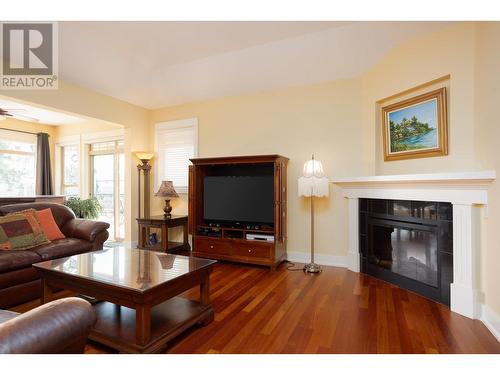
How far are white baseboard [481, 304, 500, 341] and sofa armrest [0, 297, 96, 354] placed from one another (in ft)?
8.49

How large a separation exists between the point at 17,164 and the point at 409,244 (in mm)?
7410

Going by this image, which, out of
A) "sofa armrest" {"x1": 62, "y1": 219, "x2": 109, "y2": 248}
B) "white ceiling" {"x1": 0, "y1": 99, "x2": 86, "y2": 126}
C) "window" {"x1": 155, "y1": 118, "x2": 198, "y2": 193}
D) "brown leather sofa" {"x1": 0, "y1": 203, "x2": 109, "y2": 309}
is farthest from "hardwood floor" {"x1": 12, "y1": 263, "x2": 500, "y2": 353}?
"white ceiling" {"x1": 0, "y1": 99, "x2": 86, "y2": 126}

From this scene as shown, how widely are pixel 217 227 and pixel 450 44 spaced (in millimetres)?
3358

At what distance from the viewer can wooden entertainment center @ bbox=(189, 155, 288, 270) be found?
344 cm

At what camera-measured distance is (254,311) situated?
89.1 inches

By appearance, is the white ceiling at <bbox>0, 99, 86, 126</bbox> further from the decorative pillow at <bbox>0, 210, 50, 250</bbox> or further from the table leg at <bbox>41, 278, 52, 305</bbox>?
the table leg at <bbox>41, 278, 52, 305</bbox>

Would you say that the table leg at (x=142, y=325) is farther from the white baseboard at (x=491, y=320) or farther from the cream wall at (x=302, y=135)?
the cream wall at (x=302, y=135)

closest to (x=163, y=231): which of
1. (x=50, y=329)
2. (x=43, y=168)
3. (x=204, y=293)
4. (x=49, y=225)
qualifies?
(x=49, y=225)

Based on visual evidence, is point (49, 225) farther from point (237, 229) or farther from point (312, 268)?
point (312, 268)

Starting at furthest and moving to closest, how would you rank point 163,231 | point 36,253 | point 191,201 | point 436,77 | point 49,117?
point 49,117 < point 163,231 < point 191,201 < point 436,77 < point 36,253

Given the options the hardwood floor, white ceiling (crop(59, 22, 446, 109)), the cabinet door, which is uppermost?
white ceiling (crop(59, 22, 446, 109))

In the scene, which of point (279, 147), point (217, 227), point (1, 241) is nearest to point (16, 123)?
point (1, 241)

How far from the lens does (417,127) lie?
2867 mm

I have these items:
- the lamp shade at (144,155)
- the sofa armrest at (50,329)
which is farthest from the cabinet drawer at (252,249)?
the sofa armrest at (50,329)
